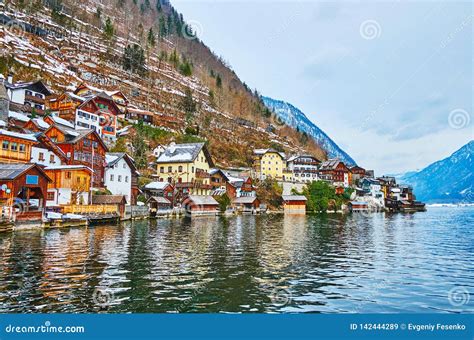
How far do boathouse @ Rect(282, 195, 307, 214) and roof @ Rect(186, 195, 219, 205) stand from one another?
24.3 m

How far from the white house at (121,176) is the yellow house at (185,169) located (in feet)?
39.5

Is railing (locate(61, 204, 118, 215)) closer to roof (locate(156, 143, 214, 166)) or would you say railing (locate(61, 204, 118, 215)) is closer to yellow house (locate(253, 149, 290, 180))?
roof (locate(156, 143, 214, 166))

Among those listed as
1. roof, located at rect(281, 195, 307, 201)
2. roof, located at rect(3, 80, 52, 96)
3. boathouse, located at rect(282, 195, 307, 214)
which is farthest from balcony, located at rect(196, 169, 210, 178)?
roof, located at rect(3, 80, 52, 96)

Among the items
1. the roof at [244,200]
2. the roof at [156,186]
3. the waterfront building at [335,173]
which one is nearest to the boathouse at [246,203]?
the roof at [244,200]

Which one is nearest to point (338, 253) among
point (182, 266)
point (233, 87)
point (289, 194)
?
point (182, 266)

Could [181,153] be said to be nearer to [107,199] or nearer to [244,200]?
[244,200]

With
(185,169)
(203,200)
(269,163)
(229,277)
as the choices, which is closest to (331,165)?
(269,163)

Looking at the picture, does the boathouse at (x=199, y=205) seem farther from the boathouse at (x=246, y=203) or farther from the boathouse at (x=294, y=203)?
the boathouse at (x=294, y=203)

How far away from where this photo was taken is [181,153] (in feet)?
260

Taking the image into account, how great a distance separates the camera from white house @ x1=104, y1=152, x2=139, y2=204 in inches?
2245

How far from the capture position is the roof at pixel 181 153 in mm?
77312

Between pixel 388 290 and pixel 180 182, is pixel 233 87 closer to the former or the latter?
pixel 180 182

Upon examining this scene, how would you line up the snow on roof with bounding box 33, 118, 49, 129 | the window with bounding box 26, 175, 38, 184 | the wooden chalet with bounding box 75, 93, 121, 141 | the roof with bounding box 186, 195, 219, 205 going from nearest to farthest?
the window with bounding box 26, 175, 38, 184
the snow on roof with bounding box 33, 118, 49, 129
the roof with bounding box 186, 195, 219, 205
the wooden chalet with bounding box 75, 93, 121, 141

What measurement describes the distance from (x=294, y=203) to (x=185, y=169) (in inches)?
1233
